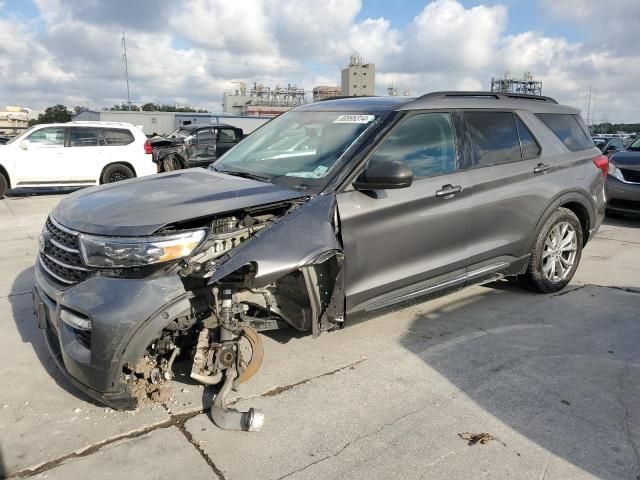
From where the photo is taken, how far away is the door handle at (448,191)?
3.88 m

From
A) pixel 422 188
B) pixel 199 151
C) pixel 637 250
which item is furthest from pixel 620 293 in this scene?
pixel 199 151

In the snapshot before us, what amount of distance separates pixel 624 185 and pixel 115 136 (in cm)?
1139

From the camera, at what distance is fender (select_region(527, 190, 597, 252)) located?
4.68 metres

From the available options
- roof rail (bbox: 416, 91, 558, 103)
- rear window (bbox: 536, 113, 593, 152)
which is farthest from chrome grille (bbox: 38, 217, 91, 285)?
rear window (bbox: 536, 113, 593, 152)

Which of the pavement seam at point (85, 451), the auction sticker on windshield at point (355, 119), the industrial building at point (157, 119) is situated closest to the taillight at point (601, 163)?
the auction sticker on windshield at point (355, 119)

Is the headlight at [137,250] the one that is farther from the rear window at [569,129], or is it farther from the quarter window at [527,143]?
the rear window at [569,129]

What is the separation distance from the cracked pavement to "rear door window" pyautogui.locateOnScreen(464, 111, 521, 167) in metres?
1.38

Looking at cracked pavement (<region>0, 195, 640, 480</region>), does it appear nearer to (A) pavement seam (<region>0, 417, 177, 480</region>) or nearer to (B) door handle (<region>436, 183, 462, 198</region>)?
(A) pavement seam (<region>0, 417, 177, 480</region>)

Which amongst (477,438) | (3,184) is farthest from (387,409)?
(3,184)

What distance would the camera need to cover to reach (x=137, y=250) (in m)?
2.76

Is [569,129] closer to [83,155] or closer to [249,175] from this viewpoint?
[249,175]

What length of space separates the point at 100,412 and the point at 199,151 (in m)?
15.1

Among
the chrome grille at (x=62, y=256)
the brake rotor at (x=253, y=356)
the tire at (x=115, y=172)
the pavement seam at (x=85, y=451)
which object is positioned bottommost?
the pavement seam at (x=85, y=451)

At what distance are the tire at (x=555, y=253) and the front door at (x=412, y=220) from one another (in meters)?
1.10
